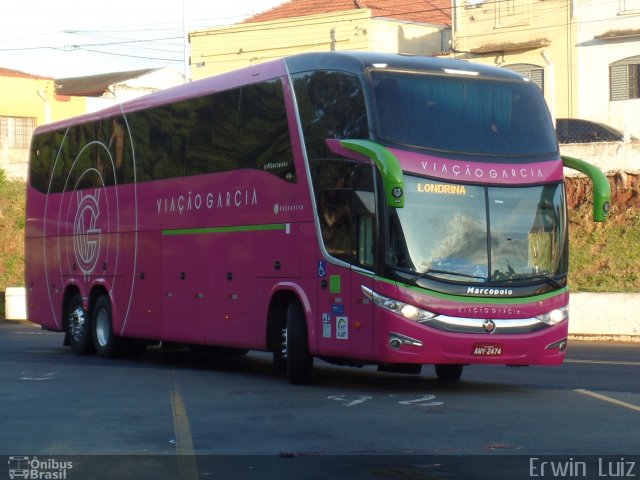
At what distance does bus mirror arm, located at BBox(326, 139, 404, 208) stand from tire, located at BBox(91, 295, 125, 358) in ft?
27.3

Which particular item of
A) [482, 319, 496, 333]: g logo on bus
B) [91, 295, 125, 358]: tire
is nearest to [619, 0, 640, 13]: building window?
[91, 295, 125, 358]: tire

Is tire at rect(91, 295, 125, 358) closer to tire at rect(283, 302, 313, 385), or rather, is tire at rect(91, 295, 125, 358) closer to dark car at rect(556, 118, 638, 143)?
tire at rect(283, 302, 313, 385)

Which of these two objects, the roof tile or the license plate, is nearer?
the license plate

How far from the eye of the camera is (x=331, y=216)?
15727 millimetres

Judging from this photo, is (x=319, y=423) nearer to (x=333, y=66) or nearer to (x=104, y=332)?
(x=333, y=66)

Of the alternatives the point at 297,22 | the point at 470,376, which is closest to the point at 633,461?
the point at 470,376

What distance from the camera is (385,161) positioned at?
14477 mm

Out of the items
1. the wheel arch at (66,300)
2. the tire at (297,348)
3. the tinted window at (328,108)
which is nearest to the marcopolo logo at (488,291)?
the tinted window at (328,108)

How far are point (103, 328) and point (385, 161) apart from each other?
377 inches

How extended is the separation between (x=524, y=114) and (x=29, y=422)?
23.5 feet

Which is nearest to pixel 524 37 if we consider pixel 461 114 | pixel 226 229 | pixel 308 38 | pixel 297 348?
pixel 308 38

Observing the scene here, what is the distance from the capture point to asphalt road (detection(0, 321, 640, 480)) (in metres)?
9.70

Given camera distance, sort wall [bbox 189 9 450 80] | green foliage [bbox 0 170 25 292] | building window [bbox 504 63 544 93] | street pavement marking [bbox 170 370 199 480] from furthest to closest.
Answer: wall [bbox 189 9 450 80] < building window [bbox 504 63 544 93] < green foliage [bbox 0 170 25 292] < street pavement marking [bbox 170 370 199 480]

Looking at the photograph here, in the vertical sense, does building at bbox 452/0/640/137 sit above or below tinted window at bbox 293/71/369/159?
above
